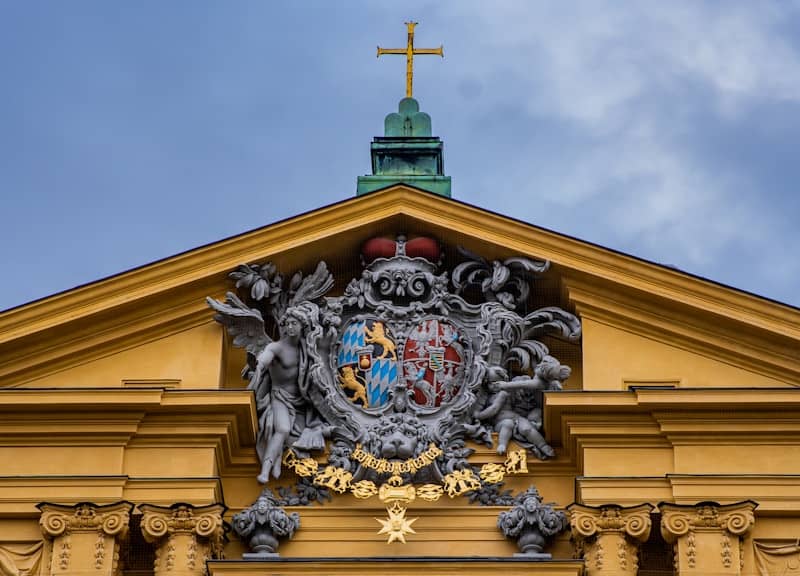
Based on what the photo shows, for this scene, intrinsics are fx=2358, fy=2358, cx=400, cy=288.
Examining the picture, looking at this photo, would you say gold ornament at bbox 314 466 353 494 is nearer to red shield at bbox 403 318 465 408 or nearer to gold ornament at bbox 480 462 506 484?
red shield at bbox 403 318 465 408

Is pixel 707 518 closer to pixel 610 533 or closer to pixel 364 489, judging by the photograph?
pixel 610 533

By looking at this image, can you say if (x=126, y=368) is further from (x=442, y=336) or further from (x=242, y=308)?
(x=442, y=336)

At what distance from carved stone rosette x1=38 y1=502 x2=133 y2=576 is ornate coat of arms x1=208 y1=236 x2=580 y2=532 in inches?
61.8

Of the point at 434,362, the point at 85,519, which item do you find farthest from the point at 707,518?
the point at 85,519

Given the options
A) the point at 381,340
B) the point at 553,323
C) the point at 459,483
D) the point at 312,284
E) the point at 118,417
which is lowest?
the point at 459,483

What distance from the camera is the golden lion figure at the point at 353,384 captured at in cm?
2369

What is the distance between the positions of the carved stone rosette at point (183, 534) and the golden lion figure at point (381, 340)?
93.1 inches

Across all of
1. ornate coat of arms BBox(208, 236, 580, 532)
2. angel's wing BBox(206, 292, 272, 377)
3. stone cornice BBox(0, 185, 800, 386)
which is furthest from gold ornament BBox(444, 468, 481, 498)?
angel's wing BBox(206, 292, 272, 377)

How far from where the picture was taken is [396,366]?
23766 millimetres

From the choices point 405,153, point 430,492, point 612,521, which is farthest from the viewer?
point 405,153

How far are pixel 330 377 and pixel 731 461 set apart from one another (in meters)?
4.08

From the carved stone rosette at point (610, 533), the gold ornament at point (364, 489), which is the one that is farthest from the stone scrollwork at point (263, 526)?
the carved stone rosette at point (610, 533)

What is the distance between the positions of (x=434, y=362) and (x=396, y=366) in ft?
1.27

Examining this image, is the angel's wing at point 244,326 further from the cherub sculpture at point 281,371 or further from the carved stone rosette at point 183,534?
the carved stone rosette at point 183,534
